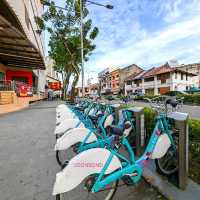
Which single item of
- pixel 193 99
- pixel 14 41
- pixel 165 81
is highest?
pixel 14 41

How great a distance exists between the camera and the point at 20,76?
22.5m

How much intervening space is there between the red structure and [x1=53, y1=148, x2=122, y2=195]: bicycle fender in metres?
21.4

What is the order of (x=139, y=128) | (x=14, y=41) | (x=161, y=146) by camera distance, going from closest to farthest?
(x=161, y=146)
(x=139, y=128)
(x=14, y=41)

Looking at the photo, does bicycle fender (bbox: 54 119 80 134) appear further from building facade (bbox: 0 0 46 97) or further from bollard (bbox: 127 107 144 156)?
building facade (bbox: 0 0 46 97)

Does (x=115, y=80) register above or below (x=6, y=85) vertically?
above

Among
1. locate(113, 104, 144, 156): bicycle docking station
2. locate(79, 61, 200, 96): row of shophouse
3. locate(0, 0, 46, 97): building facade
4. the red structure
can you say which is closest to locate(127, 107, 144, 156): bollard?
locate(113, 104, 144, 156): bicycle docking station

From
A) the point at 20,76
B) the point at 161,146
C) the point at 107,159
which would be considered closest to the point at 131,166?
the point at 107,159

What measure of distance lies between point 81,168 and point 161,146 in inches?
47.7

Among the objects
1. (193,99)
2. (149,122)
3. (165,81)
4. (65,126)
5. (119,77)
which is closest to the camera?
(65,126)

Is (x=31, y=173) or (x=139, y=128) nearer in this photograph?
(x=31, y=173)

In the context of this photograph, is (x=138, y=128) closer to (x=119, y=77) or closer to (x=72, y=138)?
(x=72, y=138)

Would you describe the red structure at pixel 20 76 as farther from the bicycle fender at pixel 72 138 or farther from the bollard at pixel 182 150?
the bollard at pixel 182 150

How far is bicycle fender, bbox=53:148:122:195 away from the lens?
175cm

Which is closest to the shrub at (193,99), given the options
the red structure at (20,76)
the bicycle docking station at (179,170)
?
the bicycle docking station at (179,170)
